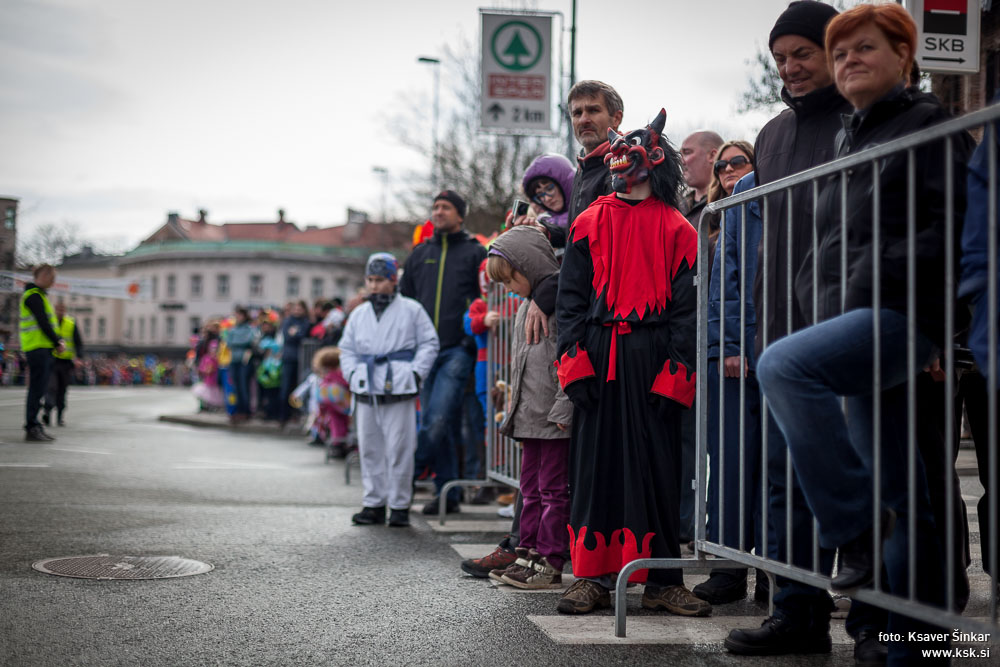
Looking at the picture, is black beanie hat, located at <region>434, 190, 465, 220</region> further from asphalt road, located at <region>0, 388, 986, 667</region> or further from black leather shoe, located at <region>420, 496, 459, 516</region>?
asphalt road, located at <region>0, 388, 986, 667</region>

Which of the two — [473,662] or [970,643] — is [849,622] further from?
[473,662]

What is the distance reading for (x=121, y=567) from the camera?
546cm

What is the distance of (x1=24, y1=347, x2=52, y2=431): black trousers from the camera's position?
1420 cm

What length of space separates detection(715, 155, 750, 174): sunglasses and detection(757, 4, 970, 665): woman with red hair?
2367mm

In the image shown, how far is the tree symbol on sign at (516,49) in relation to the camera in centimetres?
1598

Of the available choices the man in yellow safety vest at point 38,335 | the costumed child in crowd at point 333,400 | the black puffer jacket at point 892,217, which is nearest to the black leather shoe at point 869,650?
the black puffer jacket at point 892,217

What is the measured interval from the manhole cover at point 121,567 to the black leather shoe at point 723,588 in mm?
2498

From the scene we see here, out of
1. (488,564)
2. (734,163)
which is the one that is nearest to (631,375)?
(488,564)

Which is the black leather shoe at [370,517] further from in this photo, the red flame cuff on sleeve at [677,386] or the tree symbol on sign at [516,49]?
the tree symbol on sign at [516,49]

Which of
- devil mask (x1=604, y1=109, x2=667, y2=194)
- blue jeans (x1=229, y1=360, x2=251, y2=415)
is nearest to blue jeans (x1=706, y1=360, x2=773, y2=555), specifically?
devil mask (x1=604, y1=109, x2=667, y2=194)

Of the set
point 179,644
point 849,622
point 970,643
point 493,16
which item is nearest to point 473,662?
point 179,644

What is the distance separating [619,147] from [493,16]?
1168 cm

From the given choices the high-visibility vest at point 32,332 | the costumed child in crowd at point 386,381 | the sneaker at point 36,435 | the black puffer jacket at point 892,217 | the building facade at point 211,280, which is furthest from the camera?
the building facade at point 211,280

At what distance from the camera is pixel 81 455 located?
1230 centimetres
